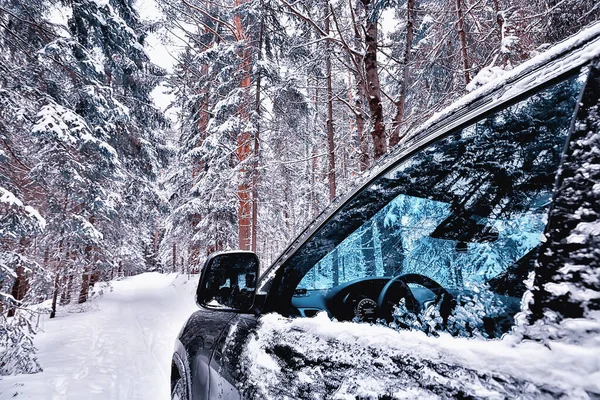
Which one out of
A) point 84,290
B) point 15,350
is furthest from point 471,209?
point 84,290

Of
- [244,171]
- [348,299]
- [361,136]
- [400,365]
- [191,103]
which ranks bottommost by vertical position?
[400,365]

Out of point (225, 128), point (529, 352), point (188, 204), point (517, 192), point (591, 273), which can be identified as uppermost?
point (225, 128)

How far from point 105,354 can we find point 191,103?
36.4 feet

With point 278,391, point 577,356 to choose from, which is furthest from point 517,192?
point 278,391

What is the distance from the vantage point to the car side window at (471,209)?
0.69 m

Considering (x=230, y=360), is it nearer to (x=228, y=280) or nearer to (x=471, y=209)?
(x=228, y=280)

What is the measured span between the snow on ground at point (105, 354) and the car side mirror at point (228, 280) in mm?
4598

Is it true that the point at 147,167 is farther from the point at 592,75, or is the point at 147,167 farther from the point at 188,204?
the point at 592,75

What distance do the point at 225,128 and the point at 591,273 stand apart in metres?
10.8

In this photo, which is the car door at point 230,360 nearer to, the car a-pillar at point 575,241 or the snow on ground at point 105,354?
the car a-pillar at point 575,241

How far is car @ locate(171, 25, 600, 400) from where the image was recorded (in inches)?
22.5

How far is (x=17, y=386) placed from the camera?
4.93 metres

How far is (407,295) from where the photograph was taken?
946 millimetres

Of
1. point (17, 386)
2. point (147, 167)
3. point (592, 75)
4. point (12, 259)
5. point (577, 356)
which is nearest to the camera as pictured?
point (577, 356)
